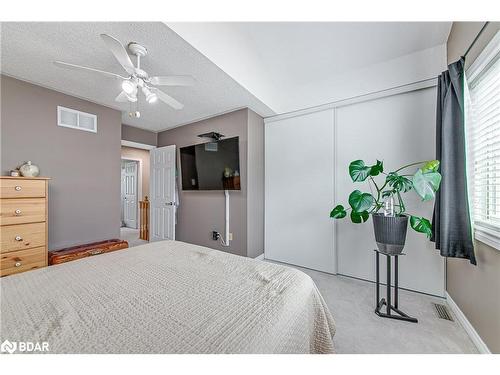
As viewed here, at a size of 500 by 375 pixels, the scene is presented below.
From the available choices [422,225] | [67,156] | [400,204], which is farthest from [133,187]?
[422,225]

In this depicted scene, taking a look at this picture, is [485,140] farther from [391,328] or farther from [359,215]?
[391,328]

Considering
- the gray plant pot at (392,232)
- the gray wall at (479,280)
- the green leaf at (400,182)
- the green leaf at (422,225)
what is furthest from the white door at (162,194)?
the gray wall at (479,280)

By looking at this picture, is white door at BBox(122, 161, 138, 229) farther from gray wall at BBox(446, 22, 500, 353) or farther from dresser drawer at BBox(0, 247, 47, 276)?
gray wall at BBox(446, 22, 500, 353)

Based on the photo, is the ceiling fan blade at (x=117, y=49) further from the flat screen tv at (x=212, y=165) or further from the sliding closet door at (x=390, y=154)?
the sliding closet door at (x=390, y=154)

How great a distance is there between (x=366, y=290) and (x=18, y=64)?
14.1ft

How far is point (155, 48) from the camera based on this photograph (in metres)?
1.73

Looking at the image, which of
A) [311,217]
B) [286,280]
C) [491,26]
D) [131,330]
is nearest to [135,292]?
[131,330]

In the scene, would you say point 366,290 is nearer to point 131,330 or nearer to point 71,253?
point 131,330

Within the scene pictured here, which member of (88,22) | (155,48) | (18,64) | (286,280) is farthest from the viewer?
(18,64)

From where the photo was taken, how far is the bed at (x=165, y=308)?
675 mm

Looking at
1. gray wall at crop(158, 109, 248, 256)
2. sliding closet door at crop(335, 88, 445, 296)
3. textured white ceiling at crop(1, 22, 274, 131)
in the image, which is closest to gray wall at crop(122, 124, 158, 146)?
gray wall at crop(158, 109, 248, 256)
